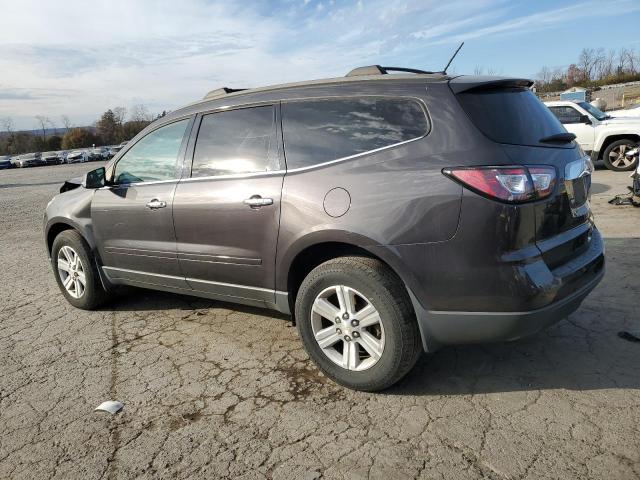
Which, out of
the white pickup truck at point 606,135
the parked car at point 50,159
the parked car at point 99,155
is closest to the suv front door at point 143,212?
the white pickup truck at point 606,135

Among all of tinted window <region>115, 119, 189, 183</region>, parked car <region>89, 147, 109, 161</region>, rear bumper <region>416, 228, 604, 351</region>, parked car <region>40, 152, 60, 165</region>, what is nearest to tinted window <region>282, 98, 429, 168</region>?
rear bumper <region>416, 228, 604, 351</region>

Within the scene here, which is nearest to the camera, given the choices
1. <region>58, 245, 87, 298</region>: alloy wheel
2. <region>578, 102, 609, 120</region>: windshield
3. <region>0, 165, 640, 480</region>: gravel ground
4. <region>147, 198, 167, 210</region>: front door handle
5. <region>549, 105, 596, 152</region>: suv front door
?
<region>0, 165, 640, 480</region>: gravel ground

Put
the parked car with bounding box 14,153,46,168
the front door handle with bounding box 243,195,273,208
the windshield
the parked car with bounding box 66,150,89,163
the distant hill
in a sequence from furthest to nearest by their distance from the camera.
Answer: the distant hill
the parked car with bounding box 66,150,89,163
the parked car with bounding box 14,153,46,168
the windshield
the front door handle with bounding box 243,195,273,208

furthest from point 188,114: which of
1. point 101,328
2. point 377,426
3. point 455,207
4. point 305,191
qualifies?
point 377,426

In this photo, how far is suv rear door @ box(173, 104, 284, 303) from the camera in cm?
328

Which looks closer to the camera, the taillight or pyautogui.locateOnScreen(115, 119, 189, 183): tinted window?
the taillight

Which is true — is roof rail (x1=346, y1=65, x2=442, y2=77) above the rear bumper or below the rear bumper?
above

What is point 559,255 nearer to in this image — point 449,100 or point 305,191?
point 449,100

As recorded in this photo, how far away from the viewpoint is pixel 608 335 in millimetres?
3523

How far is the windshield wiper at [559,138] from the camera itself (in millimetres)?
2852

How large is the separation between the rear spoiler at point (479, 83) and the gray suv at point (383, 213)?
0.05 feet

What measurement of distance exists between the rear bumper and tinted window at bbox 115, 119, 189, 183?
2.32 metres

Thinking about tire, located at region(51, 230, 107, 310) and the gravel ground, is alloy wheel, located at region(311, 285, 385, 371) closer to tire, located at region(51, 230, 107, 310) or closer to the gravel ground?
the gravel ground

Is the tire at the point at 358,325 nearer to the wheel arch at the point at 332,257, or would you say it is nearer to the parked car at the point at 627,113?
the wheel arch at the point at 332,257
